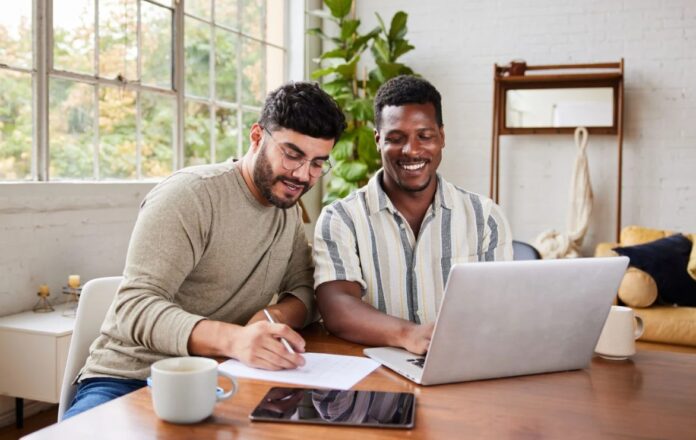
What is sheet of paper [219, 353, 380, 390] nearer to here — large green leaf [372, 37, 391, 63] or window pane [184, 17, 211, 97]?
window pane [184, 17, 211, 97]

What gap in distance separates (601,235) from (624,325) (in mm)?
3760

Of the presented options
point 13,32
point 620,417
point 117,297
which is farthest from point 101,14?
point 620,417

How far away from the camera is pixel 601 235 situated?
4.99 m

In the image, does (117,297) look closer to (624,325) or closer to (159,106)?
(624,325)

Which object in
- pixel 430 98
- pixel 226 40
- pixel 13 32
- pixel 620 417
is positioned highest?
pixel 226 40

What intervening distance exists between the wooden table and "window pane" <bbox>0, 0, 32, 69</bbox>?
7.47ft

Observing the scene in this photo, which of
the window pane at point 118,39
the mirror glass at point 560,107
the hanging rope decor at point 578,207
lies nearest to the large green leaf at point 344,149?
the mirror glass at point 560,107

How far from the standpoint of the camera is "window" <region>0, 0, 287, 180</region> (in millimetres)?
2984

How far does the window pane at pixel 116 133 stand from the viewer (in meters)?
3.43

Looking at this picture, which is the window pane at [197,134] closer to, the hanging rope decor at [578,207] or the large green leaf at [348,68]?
the large green leaf at [348,68]

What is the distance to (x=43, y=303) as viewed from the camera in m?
2.93

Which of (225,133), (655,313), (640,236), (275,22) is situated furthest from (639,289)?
(275,22)

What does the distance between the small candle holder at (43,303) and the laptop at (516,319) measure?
6.63ft

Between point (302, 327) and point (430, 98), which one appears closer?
point (302, 327)
